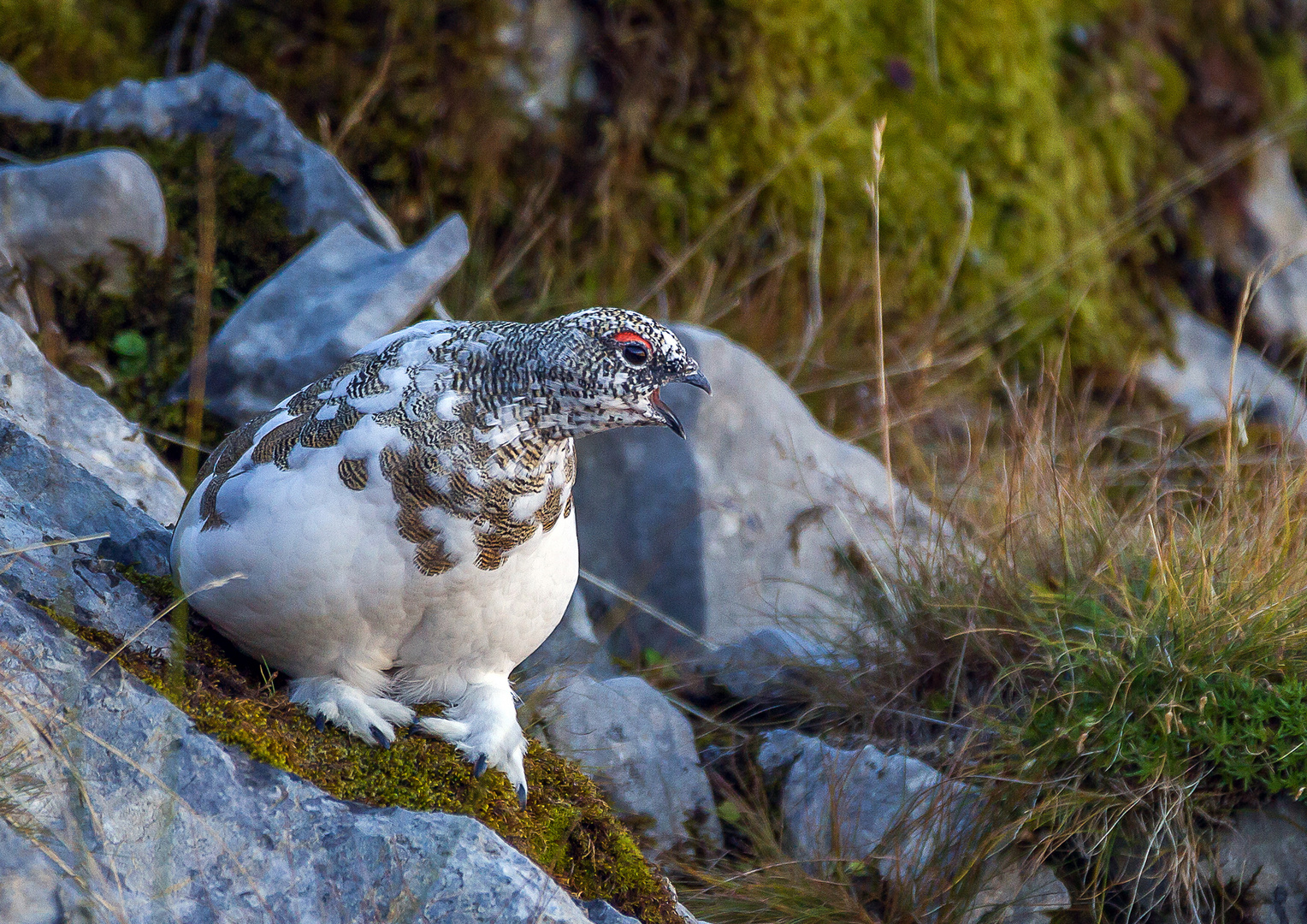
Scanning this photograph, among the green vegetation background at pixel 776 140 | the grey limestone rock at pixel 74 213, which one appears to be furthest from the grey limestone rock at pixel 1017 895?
the grey limestone rock at pixel 74 213

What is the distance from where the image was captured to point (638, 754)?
139 inches

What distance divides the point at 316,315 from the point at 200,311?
42 centimetres

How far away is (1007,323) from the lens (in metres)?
6.88

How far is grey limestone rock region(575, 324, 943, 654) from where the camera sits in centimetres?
438

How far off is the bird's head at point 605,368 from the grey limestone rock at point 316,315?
5.74 ft

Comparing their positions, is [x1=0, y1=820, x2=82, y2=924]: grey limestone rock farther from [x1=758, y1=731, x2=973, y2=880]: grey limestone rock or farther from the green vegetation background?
the green vegetation background

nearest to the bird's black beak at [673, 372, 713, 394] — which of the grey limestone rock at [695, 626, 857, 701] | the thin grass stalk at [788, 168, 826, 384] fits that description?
the grey limestone rock at [695, 626, 857, 701]

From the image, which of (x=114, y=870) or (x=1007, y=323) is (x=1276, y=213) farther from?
(x=114, y=870)

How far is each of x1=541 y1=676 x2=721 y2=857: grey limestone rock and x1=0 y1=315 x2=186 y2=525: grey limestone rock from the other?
1.36 meters

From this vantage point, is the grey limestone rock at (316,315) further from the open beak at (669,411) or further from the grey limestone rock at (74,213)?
the open beak at (669,411)

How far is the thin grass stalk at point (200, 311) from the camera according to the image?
12.8 ft

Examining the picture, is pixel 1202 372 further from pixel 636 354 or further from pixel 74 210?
pixel 74 210

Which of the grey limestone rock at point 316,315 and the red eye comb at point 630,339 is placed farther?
the grey limestone rock at point 316,315

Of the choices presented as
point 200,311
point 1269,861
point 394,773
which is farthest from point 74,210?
point 1269,861
